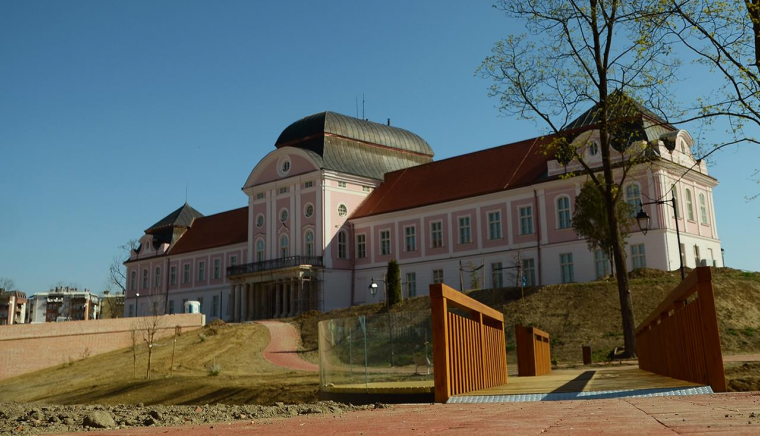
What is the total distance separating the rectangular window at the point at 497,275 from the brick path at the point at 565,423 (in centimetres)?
3537

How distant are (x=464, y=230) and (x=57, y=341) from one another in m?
24.5

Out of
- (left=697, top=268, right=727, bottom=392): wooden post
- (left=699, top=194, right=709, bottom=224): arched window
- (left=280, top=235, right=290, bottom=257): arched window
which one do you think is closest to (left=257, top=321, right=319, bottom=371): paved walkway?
Result: (left=280, top=235, right=290, bottom=257): arched window

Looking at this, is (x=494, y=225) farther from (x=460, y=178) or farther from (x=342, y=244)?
(x=342, y=244)

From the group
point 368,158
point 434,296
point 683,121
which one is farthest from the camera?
point 368,158

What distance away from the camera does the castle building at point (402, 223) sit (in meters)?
39.8

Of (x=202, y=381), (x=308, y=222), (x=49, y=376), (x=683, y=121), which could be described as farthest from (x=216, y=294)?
(x=683, y=121)

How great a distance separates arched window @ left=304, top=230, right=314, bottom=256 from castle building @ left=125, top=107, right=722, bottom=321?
10cm

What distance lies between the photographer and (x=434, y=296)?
10.4 meters

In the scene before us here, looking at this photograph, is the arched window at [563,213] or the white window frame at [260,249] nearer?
the arched window at [563,213]

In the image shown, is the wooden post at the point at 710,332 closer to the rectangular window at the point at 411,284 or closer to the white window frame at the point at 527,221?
the white window frame at the point at 527,221

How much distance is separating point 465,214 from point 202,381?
74.7 ft

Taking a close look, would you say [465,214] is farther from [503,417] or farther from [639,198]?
[503,417]

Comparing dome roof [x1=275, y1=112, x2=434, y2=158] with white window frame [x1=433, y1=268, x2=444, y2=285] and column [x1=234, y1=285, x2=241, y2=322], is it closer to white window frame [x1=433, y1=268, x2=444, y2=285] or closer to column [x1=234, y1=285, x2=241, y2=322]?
column [x1=234, y1=285, x2=241, y2=322]

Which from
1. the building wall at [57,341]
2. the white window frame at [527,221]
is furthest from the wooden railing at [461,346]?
the building wall at [57,341]
